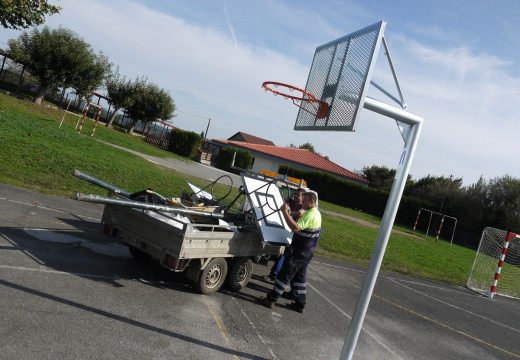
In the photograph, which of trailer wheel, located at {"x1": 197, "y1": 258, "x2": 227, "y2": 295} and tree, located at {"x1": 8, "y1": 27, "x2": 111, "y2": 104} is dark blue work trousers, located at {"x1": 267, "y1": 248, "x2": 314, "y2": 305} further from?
tree, located at {"x1": 8, "y1": 27, "x2": 111, "y2": 104}

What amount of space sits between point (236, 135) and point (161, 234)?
79.5m

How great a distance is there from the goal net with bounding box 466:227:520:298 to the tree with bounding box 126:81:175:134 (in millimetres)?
38324

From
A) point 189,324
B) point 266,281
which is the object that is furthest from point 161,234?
point 266,281

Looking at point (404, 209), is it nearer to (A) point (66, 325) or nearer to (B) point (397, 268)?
Result: (B) point (397, 268)

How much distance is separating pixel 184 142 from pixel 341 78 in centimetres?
4389


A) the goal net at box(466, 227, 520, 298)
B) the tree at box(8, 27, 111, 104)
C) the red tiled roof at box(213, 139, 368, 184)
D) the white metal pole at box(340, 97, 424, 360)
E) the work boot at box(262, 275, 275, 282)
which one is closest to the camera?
the white metal pole at box(340, 97, 424, 360)

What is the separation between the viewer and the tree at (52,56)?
37.0 m

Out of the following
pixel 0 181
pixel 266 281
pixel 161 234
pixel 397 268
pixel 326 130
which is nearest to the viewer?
pixel 326 130

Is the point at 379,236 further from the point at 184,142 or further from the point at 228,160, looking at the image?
the point at 184,142

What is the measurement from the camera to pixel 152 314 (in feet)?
19.0

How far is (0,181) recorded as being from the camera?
11.3m

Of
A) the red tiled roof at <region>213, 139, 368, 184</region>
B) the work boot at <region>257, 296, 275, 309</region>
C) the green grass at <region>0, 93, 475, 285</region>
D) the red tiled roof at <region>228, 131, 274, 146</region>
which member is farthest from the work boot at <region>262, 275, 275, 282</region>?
the red tiled roof at <region>228, 131, 274, 146</region>

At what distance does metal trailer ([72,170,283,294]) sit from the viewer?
20.9 ft

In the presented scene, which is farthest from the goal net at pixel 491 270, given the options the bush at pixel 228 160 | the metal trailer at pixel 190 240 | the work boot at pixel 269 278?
the bush at pixel 228 160
